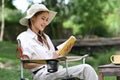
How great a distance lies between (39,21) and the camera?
4.12 meters

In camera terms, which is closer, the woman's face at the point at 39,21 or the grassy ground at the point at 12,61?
the woman's face at the point at 39,21

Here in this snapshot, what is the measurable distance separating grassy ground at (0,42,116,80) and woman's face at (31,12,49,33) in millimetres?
2537

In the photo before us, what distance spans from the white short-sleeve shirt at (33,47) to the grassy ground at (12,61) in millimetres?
2552

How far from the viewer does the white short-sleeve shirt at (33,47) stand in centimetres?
398

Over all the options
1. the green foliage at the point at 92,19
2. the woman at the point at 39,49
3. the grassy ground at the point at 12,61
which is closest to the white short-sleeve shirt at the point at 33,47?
the woman at the point at 39,49

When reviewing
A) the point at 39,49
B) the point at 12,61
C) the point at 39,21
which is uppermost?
the point at 39,21

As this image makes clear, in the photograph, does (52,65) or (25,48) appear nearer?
(52,65)

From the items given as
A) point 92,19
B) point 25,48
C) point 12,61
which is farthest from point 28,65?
point 92,19

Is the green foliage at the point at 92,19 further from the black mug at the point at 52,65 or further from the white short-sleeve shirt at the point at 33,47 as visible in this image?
the black mug at the point at 52,65

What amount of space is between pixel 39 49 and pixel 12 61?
5792 millimetres

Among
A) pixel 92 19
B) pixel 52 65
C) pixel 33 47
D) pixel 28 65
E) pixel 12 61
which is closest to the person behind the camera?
pixel 52 65

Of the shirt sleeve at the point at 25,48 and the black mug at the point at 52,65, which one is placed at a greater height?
the shirt sleeve at the point at 25,48

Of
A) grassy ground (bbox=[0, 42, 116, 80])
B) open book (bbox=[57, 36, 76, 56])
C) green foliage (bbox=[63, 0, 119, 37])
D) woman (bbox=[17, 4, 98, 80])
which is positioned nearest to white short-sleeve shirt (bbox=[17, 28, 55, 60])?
woman (bbox=[17, 4, 98, 80])

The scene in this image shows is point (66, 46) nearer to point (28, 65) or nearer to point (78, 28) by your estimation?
point (28, 65)
